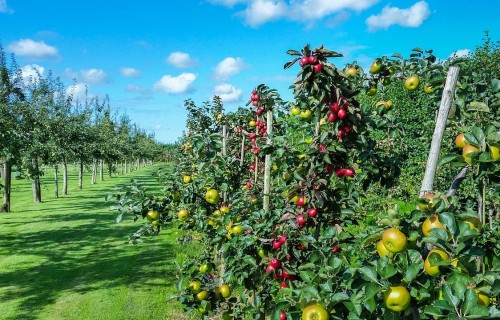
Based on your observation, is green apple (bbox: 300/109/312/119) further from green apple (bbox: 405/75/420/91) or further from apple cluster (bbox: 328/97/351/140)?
green apple (bbox: 405/75/420/91)

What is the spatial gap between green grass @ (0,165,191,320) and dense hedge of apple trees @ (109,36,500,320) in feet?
7.13

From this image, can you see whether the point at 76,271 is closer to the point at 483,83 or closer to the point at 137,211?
the point at 137,211

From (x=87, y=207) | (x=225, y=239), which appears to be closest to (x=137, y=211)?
(x=225, y=239)

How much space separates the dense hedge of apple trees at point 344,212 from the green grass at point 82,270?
2173 mm

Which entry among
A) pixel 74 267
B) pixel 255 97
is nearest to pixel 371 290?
pixel 255 97

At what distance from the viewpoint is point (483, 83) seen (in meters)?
2.65

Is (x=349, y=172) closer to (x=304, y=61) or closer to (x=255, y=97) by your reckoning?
(x=304, y=61)

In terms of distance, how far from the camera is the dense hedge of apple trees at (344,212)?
1667mm

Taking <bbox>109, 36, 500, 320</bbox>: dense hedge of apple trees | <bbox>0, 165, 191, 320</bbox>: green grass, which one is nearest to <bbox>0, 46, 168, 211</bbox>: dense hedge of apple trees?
<bbox>0, 165, 191, 320</bbox>: green grass

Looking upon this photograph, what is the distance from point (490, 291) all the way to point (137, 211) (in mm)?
3822

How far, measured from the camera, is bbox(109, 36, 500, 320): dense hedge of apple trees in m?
1.67

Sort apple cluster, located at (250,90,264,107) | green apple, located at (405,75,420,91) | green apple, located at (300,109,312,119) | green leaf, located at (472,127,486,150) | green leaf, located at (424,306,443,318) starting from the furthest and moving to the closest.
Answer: apple cluster, located at (250,90,264,107)
green apple, located at (300,109,312,119)
green apple, located at (405,75,420,91)
green leaf, located at (472,127,486,150)
green leaf, located at (424,306,443,318)

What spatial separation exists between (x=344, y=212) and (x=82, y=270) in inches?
328

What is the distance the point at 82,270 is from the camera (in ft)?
31.6
